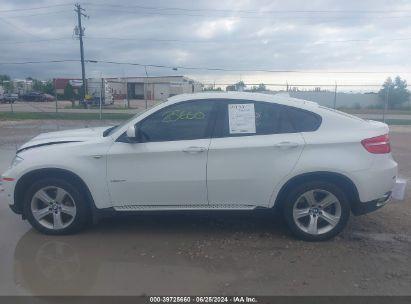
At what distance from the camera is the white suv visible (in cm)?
481

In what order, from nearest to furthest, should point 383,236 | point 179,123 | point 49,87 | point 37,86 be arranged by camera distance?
point 179,123 → point 383,236 → point 49,87 → point 37,86

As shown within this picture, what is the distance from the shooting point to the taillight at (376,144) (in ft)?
15.8

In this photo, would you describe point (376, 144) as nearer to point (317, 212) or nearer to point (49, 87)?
point (317, 212)

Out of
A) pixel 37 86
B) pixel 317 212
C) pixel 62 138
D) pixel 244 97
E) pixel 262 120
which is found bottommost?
pixel 317 212

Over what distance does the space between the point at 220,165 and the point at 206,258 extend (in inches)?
40.9

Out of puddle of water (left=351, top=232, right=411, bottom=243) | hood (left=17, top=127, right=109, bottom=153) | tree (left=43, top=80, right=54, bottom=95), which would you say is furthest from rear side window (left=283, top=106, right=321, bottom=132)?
tree (left=43, top=80, right=54, bottom=95)

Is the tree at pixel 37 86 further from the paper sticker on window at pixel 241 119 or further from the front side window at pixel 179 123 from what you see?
the paper sticker on window at pixel 241 119

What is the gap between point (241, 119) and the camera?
4.95 meters

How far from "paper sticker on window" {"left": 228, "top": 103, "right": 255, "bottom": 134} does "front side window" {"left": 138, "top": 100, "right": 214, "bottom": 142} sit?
0.83ft

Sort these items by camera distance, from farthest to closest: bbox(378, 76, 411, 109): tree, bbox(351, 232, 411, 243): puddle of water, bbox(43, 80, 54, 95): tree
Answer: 1. bbox(43, 80, 54, 95): tree
2. bbox(378, 76, 411, 109): tree
3. bbox(351, 232, 411, 243): puddle of water

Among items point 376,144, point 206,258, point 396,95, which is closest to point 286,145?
point 376,144

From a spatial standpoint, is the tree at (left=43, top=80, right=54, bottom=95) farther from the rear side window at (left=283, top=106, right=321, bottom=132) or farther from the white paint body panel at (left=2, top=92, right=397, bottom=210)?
the rear side window at (left=283, top=106, right=321, bottom=132)

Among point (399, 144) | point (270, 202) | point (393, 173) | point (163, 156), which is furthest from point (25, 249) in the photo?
point (399, 144)

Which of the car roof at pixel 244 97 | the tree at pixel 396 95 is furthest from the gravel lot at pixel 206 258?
the tree at pixel 396 95
